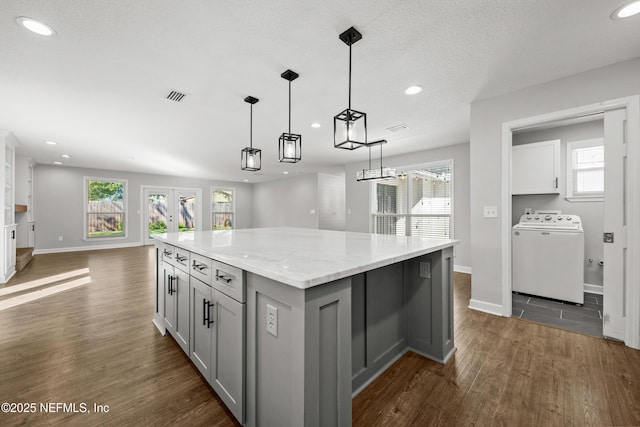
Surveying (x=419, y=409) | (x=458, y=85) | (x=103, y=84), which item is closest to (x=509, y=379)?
(x=419, y=409)

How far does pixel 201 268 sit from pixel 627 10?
10.6 ft

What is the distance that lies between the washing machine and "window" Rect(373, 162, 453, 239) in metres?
1.67

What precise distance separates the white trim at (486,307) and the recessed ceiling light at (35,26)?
14.7 feet

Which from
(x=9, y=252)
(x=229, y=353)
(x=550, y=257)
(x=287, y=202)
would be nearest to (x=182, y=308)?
(x=229, y=353)

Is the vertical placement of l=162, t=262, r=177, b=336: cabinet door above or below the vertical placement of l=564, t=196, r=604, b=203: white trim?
below

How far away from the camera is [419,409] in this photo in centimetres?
151

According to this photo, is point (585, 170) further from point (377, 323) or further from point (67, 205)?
point (67, 205)

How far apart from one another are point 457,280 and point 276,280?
420 cm

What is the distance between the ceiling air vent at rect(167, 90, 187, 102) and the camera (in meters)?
2.84

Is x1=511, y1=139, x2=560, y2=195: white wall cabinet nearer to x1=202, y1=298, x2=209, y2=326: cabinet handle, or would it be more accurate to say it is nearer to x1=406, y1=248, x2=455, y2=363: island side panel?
x1=406, y1=248, x2=455, y2=363: island side panel

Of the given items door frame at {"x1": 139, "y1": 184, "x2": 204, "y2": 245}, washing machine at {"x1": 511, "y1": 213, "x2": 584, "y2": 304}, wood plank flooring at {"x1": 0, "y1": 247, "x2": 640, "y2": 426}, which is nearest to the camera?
wood plank flooring at {"x1": 0, "y1": 247, "x2": 640, "y2": 426}

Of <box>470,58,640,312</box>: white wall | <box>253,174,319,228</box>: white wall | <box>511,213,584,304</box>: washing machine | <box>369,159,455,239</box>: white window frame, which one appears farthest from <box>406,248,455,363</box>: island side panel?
<box>253,174,319,228</box>: white wall

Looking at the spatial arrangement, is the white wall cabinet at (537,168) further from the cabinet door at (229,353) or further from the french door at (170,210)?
the french door at (170,210)

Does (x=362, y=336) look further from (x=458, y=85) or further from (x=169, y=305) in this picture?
(x=458, y=85)
